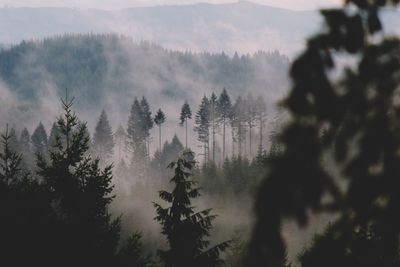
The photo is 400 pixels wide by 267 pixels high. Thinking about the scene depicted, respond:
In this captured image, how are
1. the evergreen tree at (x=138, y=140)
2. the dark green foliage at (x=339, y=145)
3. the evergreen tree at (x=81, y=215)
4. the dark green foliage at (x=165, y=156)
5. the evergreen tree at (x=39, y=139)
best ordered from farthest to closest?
the evergreen tree at (x=39, y=139)
the dark green foliage at (x=165, y=156)
the evergreen tree at (x=138, y=140)
the evergreen tree at (x=81, y=215)
the dark green foliage at (x=339, y=145)

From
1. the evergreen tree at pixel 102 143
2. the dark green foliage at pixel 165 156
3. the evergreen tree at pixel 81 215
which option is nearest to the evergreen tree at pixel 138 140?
the dark green foliage at pixel 165 156

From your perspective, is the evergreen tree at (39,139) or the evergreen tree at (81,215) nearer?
the evergreen tree at (81,215)

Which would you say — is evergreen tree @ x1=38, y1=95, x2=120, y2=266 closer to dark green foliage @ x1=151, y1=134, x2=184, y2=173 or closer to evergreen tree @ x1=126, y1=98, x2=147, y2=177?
dark green foliage @ x1=151, y1=134, x2=184, y2=173

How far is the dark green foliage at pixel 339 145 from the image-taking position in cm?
209

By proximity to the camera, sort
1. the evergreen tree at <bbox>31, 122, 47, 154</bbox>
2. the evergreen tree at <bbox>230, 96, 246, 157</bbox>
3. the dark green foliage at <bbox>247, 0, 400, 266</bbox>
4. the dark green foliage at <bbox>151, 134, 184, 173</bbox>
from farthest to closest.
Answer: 1. the evergreen tree at <bbox>31, 122, 47, 154</bbox>
2. the evergreen tree at <bbox>230, 96, 246, 157</bbox>
3. the dark green foliage at <bbox>151, 134, 184, 173</bbox>
4. the dark green foliage at <bbox>247, 0, 400, 266</bbox>

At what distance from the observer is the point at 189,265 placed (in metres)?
17.3

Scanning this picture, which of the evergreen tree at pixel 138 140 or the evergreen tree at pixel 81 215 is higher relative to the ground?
the evergreen tree at pixel 138 140

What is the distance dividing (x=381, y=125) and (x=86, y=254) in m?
13.3

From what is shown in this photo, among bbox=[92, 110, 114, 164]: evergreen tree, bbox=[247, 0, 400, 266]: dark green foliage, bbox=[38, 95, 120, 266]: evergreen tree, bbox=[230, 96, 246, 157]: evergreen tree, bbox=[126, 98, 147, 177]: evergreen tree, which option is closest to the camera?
bbox=[247, 0, 400, 266]: dark green foliage

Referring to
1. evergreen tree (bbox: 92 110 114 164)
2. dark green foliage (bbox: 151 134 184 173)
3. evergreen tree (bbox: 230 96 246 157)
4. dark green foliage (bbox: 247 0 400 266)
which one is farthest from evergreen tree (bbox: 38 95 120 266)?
evergreen tree (bbox: 92 110 114 164)

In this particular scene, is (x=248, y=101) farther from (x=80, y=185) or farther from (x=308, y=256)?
(x=308, y=256)

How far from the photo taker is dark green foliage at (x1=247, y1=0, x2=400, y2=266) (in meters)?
2.09

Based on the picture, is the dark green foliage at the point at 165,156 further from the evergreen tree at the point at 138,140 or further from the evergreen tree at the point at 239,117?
the evergreen tree at the point at 239,117

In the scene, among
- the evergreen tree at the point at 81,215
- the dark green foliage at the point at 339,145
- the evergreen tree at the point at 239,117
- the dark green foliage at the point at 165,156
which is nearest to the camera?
the dark green foliage at the point at 339,145
